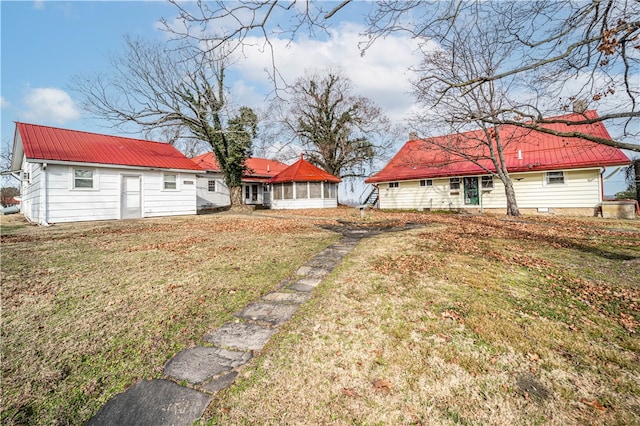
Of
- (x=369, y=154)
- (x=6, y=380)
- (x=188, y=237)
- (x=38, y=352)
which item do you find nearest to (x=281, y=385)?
(x=6, y=380)

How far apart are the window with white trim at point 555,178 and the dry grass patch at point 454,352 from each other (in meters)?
12.3

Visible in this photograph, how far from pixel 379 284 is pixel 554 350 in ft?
6.74

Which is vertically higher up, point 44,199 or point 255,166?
point 255,166

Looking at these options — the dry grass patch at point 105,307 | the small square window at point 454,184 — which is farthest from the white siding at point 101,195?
the small square window at point 454,184

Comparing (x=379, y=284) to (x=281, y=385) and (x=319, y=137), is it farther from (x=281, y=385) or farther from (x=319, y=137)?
(x=319, y=137)

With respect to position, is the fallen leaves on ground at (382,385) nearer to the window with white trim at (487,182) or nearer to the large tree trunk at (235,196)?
the window with white trim at (487,182)

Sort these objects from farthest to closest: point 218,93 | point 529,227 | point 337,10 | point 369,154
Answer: point 369,154, point 218,93, point 529,227, point 337,10

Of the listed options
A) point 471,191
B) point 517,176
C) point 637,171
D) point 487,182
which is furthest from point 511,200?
point 637,171

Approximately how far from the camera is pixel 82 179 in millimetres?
12523

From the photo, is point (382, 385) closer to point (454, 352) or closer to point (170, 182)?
point (454, 352)

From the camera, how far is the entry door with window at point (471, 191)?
1673cm

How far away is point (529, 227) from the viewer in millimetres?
9195

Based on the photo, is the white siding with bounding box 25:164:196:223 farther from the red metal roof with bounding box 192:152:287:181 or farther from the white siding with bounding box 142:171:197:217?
the red metal roof with bounding box 192:152:287:181

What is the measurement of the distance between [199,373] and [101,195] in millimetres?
14669
